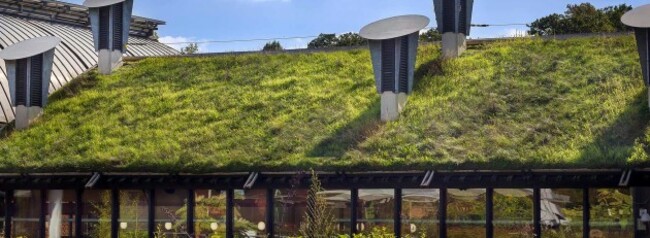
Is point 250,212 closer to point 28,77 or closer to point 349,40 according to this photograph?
point 28,77

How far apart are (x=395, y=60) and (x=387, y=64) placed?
0.88 ft

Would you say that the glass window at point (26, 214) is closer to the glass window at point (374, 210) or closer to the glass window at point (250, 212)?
the glass window at point (250, 212)

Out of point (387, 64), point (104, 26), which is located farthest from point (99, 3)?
point (387, 64)

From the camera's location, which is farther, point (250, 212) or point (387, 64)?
point (387, 64)

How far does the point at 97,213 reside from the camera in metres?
27.4

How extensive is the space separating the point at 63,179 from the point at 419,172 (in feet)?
30.6

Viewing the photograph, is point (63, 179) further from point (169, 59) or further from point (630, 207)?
point (630, 207)

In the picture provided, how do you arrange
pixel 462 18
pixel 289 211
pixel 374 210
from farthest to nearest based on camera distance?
1. pixel 462 18
2. pixel 289 211
3. pixel 374 210

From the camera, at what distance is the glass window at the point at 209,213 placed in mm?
26141

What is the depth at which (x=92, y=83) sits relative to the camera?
33.8m

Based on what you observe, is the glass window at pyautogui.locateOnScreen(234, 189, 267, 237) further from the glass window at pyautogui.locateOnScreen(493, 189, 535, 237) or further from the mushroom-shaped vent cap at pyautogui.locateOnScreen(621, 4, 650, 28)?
the mushroom-shaped vent cap at pyautogui.locateOnScreen(621, 4, 650, 28)

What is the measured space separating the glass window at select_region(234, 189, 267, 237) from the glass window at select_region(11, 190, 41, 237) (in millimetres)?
5839

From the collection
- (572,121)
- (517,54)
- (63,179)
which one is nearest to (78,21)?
(63,179)

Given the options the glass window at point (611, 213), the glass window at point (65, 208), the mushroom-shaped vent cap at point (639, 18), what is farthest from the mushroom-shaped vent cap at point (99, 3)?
the glass window at point (611, 213)
